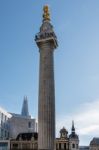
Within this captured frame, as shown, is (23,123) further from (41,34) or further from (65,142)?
(41,34)

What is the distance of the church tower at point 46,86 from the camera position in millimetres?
33812

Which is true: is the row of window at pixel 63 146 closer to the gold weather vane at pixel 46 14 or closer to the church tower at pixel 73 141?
the church tower at pixel 73 141

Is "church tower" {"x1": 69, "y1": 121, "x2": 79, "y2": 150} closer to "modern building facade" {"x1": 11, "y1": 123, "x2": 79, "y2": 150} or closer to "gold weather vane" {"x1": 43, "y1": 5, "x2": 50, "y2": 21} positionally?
"modern building facade" {"x1": 11, "y1": 123, "x2": 79, "y2": 150}

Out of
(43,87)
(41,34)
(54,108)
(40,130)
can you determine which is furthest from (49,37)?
(40,130)

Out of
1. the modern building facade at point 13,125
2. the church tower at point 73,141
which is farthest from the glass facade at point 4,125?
the church tower at point 73,141

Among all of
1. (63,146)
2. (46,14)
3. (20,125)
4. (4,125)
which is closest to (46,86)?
(46,14)

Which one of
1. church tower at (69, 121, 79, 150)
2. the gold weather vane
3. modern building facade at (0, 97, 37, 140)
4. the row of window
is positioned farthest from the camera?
modern building facade at (0, 97, 37, 140)

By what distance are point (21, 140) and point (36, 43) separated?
155 ft

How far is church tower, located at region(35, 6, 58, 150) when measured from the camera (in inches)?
1331

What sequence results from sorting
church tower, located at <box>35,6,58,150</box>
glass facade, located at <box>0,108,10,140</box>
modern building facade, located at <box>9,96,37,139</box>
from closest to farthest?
church tower, located at <box>35,6,58,150</box>, glass facade, located at <box>0,108,10,140</box>, modern building facade, located at <box>9,96,37,139</box>

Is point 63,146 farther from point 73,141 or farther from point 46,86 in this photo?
point 46,86

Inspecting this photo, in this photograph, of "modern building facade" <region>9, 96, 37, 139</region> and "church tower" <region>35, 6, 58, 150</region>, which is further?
"modern building facade" <region>9, 96, 37, 139</region>

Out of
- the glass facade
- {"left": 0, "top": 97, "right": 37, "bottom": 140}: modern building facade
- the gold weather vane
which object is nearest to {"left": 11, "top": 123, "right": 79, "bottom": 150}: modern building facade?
the glass facade

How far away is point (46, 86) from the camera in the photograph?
117 feet
